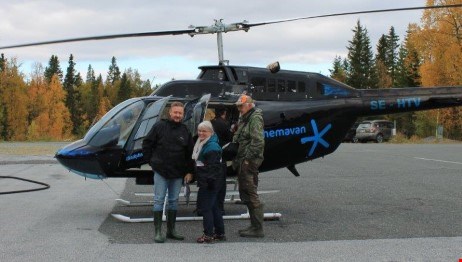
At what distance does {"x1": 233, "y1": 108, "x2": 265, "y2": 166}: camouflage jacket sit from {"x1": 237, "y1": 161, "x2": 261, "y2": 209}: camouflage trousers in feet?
0.36

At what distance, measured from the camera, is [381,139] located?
39.7 metres

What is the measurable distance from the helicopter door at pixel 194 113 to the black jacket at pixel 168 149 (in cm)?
127

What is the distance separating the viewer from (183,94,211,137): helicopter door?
852 cm

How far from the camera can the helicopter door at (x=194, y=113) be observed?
852 cm

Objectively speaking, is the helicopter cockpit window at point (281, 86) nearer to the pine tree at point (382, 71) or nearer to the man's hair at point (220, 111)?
the man's hair at point (220, 111)

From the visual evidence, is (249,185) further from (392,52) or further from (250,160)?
(392,52)

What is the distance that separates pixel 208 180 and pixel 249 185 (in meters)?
0.72

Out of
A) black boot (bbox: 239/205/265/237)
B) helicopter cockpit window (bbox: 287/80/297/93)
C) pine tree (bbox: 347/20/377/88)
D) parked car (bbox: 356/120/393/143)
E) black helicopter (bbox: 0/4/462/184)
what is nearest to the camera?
black boot (bbox: 239/205/265/237)

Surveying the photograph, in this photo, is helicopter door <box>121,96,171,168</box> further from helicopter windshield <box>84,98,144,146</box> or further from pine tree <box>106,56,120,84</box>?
pine tree <box>106,56,120,84</box>

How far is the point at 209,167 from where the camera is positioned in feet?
23.1

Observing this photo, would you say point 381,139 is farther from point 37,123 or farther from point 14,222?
point 37,123

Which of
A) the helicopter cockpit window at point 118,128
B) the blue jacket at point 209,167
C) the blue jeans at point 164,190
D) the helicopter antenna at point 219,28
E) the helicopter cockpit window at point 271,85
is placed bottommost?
the blue jeans at point 164,190

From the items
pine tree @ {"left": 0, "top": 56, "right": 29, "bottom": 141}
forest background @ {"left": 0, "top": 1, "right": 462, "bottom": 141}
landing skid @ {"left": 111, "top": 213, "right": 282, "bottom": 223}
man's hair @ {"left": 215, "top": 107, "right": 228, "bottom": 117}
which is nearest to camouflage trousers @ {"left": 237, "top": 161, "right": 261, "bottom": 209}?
landing skid @ {"left": 111, "top": 213, "right": 282, "bottom": 223}

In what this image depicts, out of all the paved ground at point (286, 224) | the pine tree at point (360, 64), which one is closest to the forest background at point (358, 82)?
the pine tree at point (360, 64)
